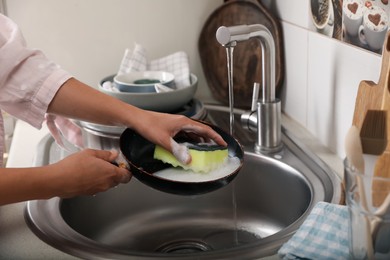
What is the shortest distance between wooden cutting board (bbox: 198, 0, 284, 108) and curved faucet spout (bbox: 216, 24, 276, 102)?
0.22m

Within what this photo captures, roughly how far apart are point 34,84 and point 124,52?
0.54 metres

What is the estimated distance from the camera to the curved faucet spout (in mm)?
958

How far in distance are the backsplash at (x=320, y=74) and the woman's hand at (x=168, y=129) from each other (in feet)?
0.90

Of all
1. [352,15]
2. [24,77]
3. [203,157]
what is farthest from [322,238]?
[24,77]

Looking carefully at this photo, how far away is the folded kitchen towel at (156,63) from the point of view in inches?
52.0

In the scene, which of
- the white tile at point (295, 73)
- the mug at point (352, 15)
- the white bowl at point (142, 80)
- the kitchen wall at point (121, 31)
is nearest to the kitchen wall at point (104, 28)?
→ the kitchen wall at point (121, 31)

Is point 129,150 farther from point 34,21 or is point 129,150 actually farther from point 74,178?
point 34,21

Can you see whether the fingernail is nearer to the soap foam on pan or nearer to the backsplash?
the soap foam on pan

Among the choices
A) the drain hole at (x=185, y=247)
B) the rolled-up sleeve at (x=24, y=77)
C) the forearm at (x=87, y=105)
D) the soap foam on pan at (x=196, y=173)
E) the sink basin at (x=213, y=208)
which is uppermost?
the rolled-up sleeve at (x=24, y=77)

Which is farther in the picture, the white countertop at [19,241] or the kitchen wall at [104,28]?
the kitchen wall at [104,28]

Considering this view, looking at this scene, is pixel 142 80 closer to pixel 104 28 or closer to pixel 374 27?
pixel 104 28

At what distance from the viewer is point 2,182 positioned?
2.28 ft

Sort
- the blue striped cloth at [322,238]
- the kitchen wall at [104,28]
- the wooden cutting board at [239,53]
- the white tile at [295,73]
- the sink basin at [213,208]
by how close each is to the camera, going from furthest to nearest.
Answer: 1. the kitchen wall at [104,28]
2. the wooden cutting board at [239,53]
3. the white tile at [295,73]
4. the sink basin at [213,208]
5. the blue striped cloth at [322,238]

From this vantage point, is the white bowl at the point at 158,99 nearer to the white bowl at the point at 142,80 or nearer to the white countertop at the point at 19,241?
the white bowl at the point at 142,80
